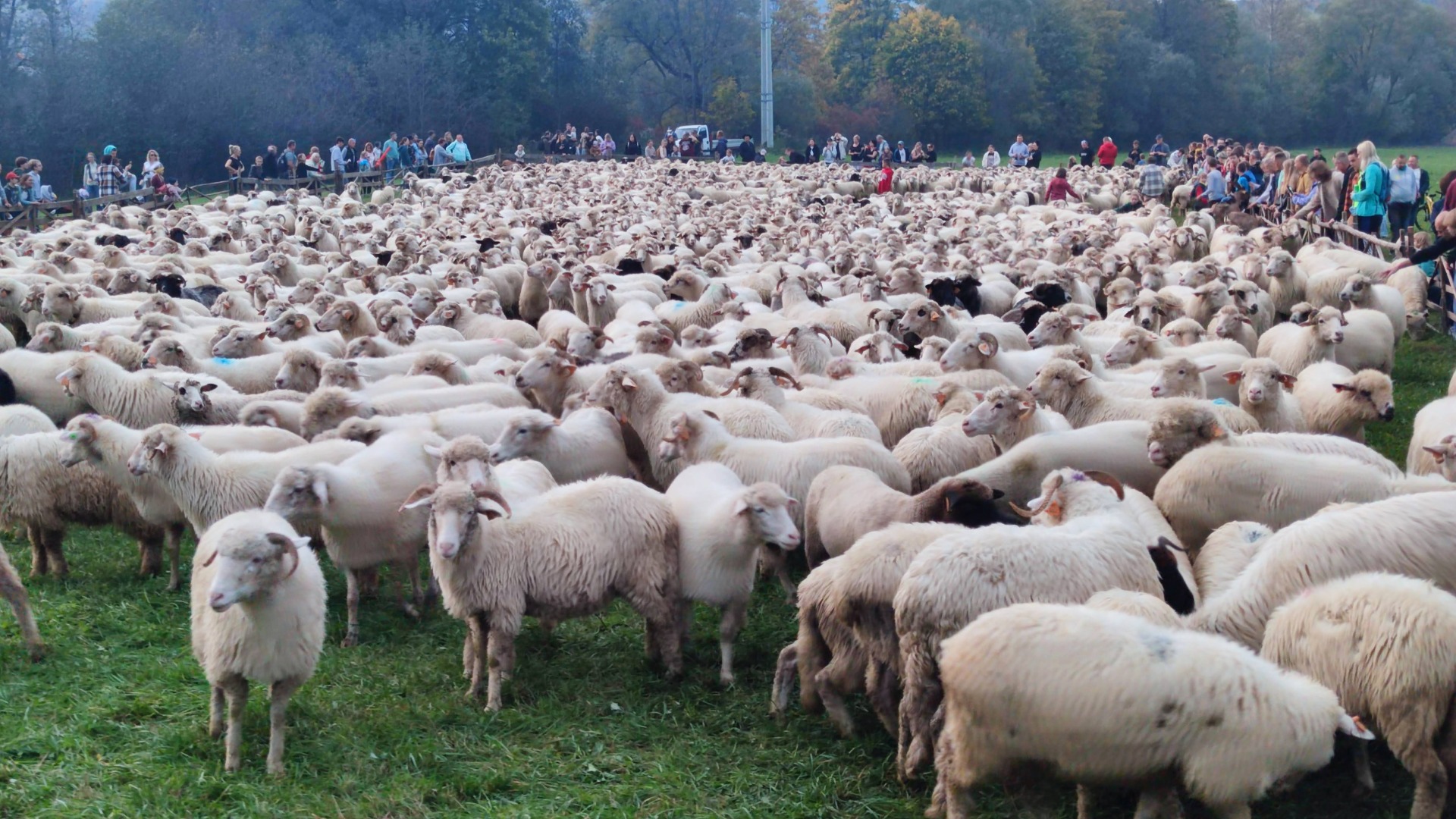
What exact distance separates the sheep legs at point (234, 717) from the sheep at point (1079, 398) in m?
5.37

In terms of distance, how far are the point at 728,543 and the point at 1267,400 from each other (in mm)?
4140

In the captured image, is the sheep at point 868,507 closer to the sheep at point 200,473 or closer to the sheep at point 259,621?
the sheep at point 259,621

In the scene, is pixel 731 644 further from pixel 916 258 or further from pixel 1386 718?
pixel 916 258

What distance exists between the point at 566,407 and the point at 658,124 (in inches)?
2622

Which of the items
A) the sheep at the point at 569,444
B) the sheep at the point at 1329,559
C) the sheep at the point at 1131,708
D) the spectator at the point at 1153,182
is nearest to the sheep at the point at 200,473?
the sheep at the point at 569,444

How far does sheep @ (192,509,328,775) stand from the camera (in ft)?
16.8

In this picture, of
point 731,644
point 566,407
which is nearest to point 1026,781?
point 731,644

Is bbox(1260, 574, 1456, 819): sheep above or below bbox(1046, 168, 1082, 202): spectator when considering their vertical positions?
below

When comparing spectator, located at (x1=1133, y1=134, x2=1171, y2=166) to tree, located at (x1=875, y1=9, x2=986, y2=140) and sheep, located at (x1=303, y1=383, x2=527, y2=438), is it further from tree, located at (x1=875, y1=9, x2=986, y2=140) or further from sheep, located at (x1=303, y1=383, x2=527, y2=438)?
sheep, located at (x1=303, y1=383, x2=527, y2=438)

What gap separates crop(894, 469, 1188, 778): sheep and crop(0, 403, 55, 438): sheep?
6213 millimetres

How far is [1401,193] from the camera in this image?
18.0m

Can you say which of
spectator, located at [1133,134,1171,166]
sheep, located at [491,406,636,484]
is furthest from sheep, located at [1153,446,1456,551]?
spectator, located at [1133,134,1171,166]

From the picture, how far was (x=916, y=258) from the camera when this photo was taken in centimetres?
1656

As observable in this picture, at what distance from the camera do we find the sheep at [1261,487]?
6320mm
